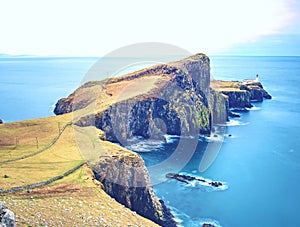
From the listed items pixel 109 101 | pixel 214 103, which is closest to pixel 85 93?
pixel 109 101

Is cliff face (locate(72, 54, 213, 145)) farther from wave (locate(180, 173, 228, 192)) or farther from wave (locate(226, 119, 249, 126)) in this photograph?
wave (locate(180, 173, 228, 192))

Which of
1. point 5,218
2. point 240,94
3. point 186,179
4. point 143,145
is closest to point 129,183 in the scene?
point 186,179

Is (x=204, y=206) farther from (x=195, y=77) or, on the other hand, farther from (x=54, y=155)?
(x=195, y=77)

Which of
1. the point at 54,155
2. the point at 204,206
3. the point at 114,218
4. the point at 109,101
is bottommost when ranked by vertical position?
the point at 204,206

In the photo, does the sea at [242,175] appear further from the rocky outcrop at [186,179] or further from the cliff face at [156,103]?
the cliff face at [156,103]

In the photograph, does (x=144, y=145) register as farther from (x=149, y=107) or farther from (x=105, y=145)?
(x=105, y=145)

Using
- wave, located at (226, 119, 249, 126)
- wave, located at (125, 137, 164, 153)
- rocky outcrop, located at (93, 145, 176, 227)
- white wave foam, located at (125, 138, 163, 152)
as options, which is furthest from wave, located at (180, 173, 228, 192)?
wave, located at (226, 119, 249, 126)

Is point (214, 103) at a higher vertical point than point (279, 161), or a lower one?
higher
